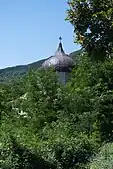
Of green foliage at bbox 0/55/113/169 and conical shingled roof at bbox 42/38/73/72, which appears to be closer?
green foliage at bbox 0/55/113/169

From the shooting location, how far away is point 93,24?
1429cm

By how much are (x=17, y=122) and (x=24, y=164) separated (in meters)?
8.11

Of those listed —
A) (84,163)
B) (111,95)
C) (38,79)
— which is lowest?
(84,163)

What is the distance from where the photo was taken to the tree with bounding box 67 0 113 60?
14.1 m

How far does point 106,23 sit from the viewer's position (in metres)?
14.0

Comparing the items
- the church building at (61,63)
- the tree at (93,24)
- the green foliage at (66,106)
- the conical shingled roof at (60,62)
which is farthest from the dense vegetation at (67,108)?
the conical shingled roof at (60,62)

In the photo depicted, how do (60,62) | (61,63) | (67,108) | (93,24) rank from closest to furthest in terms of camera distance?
(93,24), (67,108), (61,63), (60,62)

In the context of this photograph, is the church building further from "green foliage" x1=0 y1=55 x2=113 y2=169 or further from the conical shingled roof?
"green foliage" x1=0 y1=55 x2=113 y2=169

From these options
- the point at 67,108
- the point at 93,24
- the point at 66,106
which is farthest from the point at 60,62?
the point at 93,24

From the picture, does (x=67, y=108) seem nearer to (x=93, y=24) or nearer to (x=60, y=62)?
(x=93, y=24)

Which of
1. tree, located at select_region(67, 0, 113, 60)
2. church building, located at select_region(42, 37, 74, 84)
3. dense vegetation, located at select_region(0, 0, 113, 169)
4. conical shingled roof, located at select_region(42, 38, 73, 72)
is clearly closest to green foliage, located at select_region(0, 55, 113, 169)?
dense vegetation, located at select_region(0, 0, 113, 169)

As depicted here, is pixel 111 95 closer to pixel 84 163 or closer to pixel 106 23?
pixel 84 163

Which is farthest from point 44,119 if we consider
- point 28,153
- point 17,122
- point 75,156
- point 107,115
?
point 28,153

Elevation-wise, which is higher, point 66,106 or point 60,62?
point 60,62
